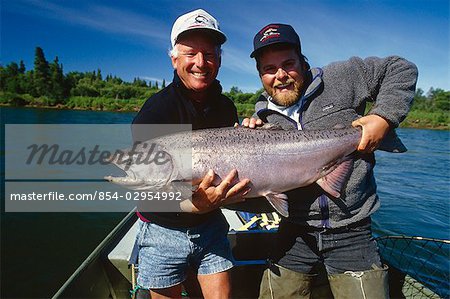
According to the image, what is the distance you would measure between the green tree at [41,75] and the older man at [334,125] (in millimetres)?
78145

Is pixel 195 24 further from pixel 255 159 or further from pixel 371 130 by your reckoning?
pixel 371 130

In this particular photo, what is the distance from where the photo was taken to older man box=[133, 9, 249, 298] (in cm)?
244

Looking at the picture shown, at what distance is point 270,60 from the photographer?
284cm

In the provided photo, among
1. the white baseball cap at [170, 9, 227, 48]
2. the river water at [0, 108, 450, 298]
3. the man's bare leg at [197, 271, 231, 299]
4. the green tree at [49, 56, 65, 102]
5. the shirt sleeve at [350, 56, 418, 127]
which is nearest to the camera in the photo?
the white baseball cap at [170, 9, 227, 48]

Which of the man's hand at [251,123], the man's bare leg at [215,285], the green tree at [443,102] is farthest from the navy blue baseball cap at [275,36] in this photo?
the green tree at [443,102]

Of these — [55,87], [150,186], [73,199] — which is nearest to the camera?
[150,186]

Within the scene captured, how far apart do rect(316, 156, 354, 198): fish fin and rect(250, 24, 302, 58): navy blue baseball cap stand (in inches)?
45.4

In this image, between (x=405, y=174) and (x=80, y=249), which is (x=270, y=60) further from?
(x=405, y=174)

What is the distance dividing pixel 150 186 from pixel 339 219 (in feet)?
5.42

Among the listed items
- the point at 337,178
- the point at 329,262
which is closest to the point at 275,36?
the point at 337,178

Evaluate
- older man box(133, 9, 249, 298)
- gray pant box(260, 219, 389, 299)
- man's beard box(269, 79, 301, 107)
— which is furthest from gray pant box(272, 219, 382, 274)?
man's beard box(269, 79, 301, 107)

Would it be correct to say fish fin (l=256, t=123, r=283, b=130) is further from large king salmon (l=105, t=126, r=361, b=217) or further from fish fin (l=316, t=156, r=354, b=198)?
fish fin (l=316, t=156, r=354, b=198)

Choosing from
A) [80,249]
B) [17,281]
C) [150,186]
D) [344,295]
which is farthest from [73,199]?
[344,295]

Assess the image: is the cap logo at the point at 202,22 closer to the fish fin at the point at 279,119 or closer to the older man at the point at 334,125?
the older man at the point at 334,125
